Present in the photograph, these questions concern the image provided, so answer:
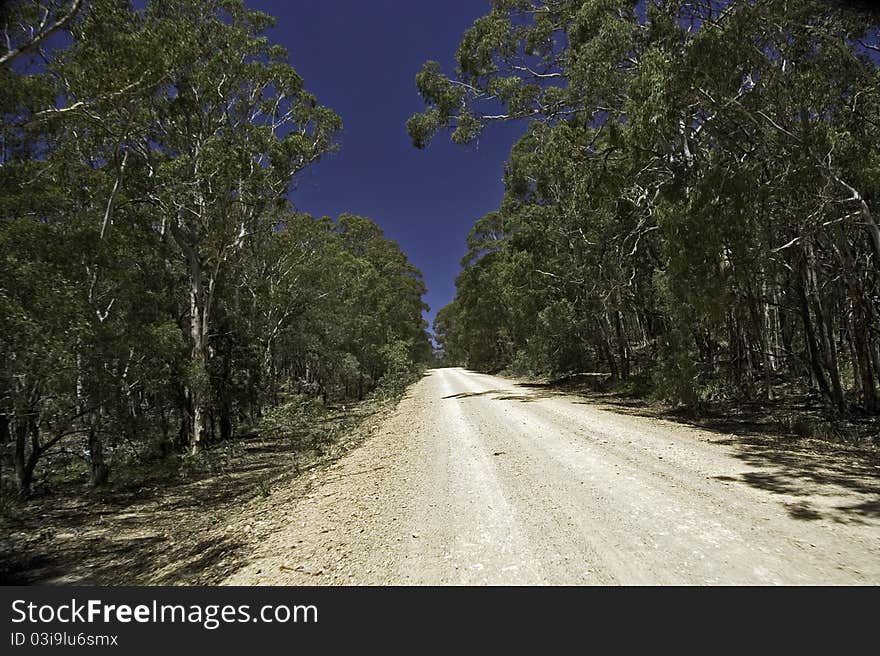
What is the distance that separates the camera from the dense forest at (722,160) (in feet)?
21.8

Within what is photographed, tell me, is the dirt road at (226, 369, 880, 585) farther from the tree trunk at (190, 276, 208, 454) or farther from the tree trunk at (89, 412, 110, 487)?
the tree trunk at (190, 276, 208, 454)

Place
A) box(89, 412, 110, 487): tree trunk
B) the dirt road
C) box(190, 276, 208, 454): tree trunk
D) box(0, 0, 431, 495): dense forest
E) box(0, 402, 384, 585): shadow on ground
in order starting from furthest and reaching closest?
1. box(190, 276, 208, 454): tree trunk
2. box(89, 412, 110, 487): tree trunk
3. box(0, 0, 431, 495): dense forest
4. box(0, 402, 384, 585): shadow on ground
5. the dirt road

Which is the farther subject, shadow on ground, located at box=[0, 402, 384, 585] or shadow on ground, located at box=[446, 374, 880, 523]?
shadow on ground, located at box=[0, 402, 384, 585]

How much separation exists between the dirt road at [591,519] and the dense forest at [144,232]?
4559 millimetres

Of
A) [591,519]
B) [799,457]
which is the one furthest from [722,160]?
[591,519]

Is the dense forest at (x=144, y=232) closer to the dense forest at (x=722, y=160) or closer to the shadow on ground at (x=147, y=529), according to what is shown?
the shadow on ground at (x=147, y=529)

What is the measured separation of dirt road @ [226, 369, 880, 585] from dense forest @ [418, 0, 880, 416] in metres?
4.00

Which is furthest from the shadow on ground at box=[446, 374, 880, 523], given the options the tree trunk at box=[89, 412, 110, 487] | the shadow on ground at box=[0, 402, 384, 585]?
the tree trunk at box=[89, 412, 110, 487]

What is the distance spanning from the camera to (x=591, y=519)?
12.5 ft

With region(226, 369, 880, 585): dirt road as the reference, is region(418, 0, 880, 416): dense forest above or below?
above

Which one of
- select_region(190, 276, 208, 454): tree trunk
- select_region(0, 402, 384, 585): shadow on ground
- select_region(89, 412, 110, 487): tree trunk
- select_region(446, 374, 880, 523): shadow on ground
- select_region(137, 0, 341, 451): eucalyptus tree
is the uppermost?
select_region(137, 0, 341, 451): eucalyptus tree

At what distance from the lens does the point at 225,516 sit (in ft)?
19.5

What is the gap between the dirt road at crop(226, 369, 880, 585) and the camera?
9.43 ft

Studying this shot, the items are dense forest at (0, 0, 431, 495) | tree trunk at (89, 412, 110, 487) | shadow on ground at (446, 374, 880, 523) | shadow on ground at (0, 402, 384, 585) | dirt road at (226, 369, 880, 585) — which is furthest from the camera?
tree trunk at (89, 412, 110, 487)
